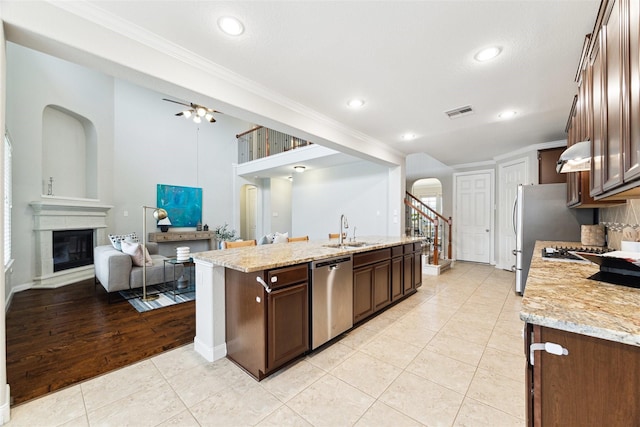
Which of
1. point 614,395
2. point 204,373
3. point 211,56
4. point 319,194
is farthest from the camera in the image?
point 319,194

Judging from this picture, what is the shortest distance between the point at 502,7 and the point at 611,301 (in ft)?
6.02

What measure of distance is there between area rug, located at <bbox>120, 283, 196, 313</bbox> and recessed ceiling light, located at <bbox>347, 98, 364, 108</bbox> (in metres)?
3.52

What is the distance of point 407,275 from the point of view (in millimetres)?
3824

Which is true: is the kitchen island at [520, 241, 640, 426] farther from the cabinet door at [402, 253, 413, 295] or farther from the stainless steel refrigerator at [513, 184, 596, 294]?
the stainless steel refrigerator at [513, 184, 596, 294]

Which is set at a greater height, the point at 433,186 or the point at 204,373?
the point at 433,186

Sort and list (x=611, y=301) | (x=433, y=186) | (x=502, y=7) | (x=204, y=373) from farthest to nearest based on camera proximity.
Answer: (x=433, y=186)
(x=204, y=373)
(x=502, y=7)
(x=611, y=301)

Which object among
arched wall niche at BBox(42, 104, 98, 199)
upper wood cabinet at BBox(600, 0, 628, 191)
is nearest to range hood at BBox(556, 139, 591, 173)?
upper wood cabinet at BBox(600, 0, 628, 191)

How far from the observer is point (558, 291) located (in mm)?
1186

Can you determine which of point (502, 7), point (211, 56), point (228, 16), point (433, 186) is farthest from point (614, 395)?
point (433, 186)

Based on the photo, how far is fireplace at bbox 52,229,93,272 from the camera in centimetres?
484

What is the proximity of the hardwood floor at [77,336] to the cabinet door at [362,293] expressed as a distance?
174 cm

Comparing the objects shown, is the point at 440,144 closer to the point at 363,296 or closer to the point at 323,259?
the point at 363,296

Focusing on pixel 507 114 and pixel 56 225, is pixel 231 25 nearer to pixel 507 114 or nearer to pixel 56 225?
pixel 507 114

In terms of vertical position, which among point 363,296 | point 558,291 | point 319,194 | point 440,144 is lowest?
point 363,296
